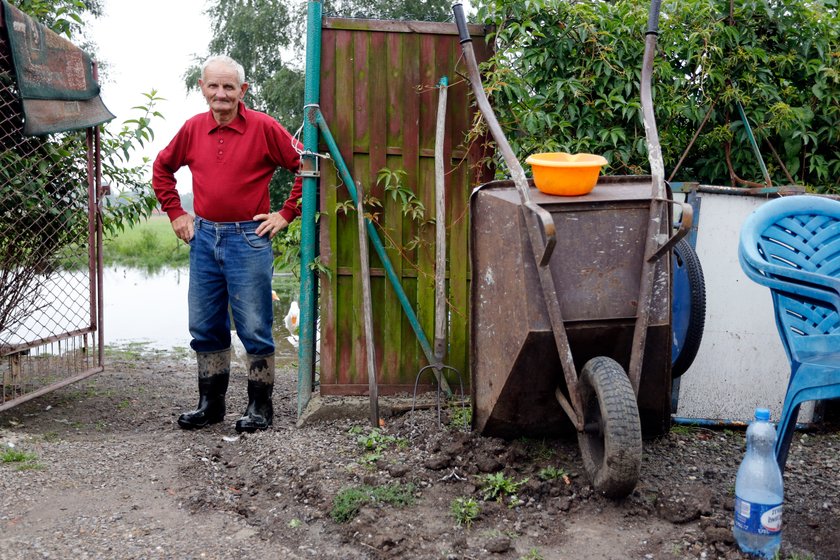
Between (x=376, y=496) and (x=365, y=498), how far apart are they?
55 millimetres

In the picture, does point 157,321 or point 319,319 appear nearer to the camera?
point 319,319

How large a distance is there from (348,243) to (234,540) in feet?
6.05

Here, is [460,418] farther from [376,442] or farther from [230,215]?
[230,215]

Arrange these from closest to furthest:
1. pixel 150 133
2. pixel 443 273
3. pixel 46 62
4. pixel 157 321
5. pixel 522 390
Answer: pixel 522 390 → pixel 443 273 → pixel 46 62 → pixel 150 133 → pixel 157 321

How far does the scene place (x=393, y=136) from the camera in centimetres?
416

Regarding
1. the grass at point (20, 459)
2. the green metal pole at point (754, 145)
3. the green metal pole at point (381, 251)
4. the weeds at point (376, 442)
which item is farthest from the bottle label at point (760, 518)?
the grass at point (20, 459)

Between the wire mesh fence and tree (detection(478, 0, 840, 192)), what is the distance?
A: 8.96 feet

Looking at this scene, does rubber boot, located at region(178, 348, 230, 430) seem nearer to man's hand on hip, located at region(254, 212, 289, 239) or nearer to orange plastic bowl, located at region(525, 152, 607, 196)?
man's hand on hip, located at region(254, 212, 289, 239)

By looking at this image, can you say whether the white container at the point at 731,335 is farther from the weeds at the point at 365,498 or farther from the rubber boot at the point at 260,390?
the rubber boot at the point at 260,390

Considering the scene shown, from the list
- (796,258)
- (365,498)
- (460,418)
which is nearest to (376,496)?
(365,498)

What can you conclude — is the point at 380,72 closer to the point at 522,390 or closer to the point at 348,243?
the point at 348,243

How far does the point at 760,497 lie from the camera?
2457mm

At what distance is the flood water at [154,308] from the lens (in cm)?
780

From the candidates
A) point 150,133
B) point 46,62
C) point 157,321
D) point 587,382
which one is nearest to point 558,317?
point 587,382
